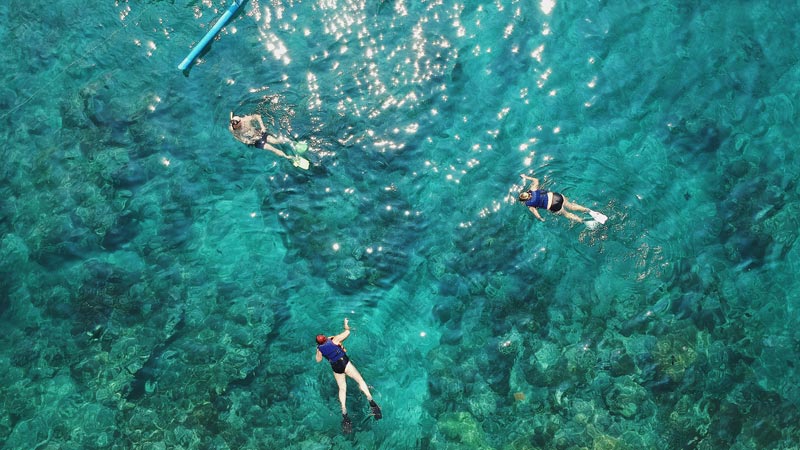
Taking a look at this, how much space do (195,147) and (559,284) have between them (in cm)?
999

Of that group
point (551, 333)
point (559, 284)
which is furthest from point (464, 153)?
point (551, 333)

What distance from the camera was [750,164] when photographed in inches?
574

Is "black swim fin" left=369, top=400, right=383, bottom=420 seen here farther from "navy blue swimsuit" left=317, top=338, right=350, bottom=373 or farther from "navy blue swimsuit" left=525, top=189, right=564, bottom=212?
"navy blue swimsuit" left=525, top=189, right=564, bottom=212

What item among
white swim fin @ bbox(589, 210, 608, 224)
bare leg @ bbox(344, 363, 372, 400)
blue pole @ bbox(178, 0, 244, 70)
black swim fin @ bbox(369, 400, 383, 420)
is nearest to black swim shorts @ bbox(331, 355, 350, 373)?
bare leg @ bbox(344, 363, 372, 400)

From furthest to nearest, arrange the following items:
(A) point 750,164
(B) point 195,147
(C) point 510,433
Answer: (B) point 195,147, (A) point 750,164, (C) point 510,433

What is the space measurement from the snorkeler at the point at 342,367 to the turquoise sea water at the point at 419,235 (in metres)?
0.54

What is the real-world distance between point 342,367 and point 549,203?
5968mm

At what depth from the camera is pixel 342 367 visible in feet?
42.3

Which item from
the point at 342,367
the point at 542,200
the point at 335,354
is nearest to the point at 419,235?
the point at 542,200

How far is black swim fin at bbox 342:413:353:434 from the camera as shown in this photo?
13211mm

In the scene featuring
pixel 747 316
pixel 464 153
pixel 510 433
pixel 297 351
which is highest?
pixel 464 153

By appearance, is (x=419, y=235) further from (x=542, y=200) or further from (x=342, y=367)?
(x=342, y=367)

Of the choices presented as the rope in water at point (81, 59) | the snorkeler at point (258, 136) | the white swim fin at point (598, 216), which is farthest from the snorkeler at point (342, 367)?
the rope in water at point (81, 59)

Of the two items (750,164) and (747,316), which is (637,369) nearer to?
(747,316)
